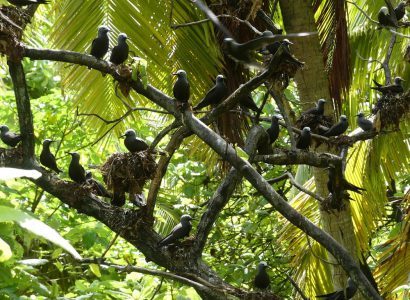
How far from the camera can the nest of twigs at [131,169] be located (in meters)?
4.02

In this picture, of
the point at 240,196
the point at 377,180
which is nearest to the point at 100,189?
the point at 377,180

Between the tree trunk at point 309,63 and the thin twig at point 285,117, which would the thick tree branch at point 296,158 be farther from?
the tree trunk at point 309,63

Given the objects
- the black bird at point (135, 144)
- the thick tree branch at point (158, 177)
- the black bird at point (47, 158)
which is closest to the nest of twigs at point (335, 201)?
the thick tree branch at point (158, 177)

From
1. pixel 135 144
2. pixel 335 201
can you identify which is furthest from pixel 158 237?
pixel 335 201

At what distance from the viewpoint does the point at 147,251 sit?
404 cm

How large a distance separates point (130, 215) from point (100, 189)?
406mm

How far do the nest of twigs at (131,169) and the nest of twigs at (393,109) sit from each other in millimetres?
2172

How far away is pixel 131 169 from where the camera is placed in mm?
4016

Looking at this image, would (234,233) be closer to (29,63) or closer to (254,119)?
(29,63)

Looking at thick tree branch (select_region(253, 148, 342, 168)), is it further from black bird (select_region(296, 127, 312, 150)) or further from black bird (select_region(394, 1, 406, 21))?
black bird (select_region(394, 1, 406, 21))

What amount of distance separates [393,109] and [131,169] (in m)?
2.34

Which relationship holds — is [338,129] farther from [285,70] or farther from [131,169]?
[131,169]

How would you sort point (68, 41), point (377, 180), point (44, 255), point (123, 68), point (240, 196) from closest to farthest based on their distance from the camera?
point (123, 68)
point (68, 41)
point (44, 255)
point (377, 180)
point (240, 196)

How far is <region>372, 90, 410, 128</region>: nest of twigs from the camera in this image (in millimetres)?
5359
